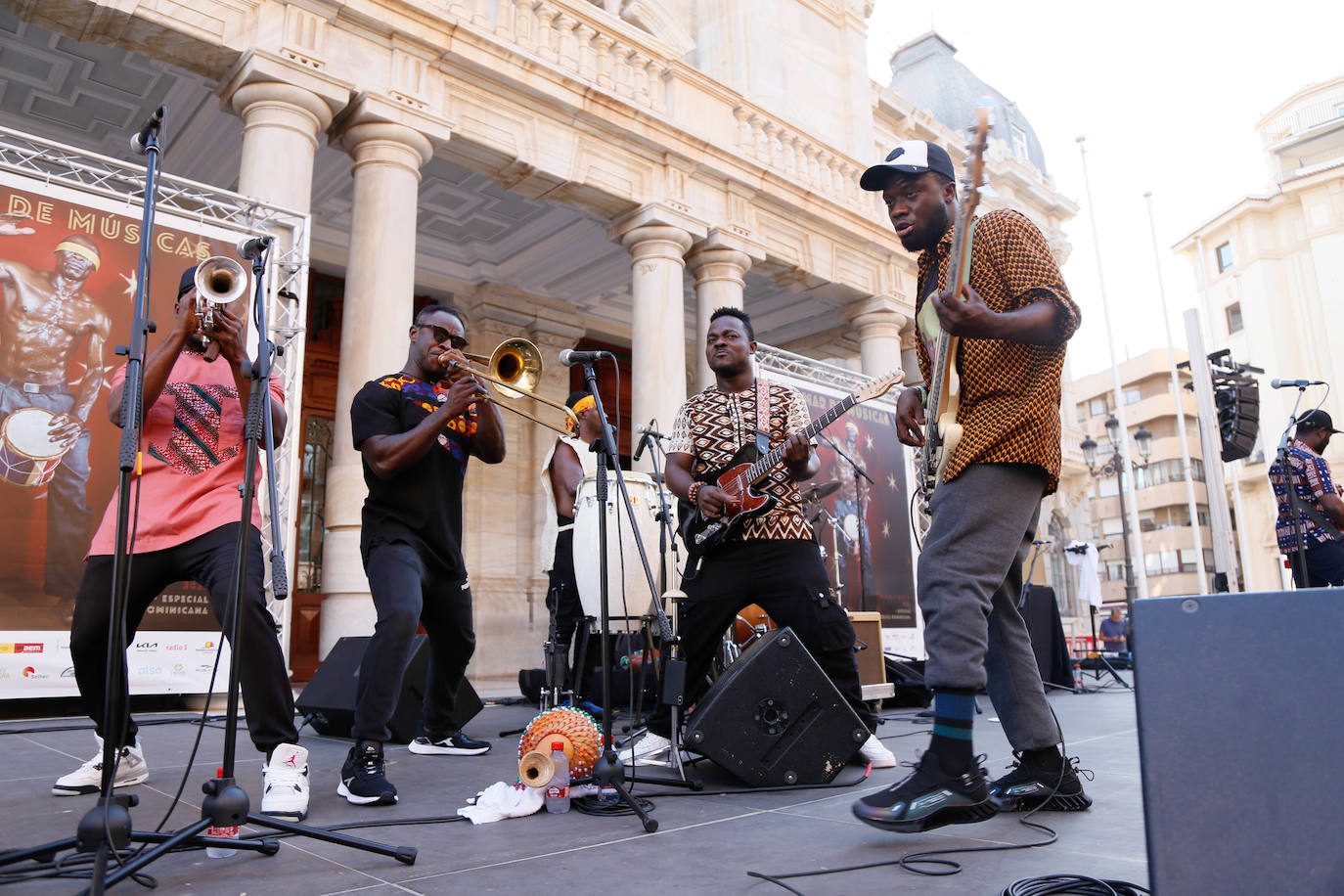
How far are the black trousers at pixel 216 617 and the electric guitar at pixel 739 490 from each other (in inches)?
77.4

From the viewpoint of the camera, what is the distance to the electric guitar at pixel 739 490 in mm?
4227

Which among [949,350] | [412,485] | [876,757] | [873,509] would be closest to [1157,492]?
[873,509]

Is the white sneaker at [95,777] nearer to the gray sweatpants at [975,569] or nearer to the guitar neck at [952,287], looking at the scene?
the gray sweatpants at [975,569]

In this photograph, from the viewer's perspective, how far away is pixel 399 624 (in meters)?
3.60

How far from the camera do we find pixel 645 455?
39.4 feet

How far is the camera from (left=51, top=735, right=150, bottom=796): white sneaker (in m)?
3.54

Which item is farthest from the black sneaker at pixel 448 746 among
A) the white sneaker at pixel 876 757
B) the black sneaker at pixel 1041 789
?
the black sneaker at pixel 1041 789

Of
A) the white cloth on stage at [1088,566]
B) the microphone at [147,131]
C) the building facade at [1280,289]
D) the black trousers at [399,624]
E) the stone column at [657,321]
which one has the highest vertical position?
the building facade at [1280,289]

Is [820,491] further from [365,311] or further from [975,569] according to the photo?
[365,311]

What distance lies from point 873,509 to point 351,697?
8.36 m

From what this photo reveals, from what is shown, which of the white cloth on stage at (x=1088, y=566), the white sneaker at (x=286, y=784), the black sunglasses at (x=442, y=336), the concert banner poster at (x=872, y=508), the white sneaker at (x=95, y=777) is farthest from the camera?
the white cloth on stage at (x=1088, y=566)

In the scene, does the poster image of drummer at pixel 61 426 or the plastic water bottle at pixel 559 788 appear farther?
the poster image of drummer at pixel 61 426

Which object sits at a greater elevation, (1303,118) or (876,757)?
(1303,118)

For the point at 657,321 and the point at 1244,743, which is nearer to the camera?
the point at 1244,743
